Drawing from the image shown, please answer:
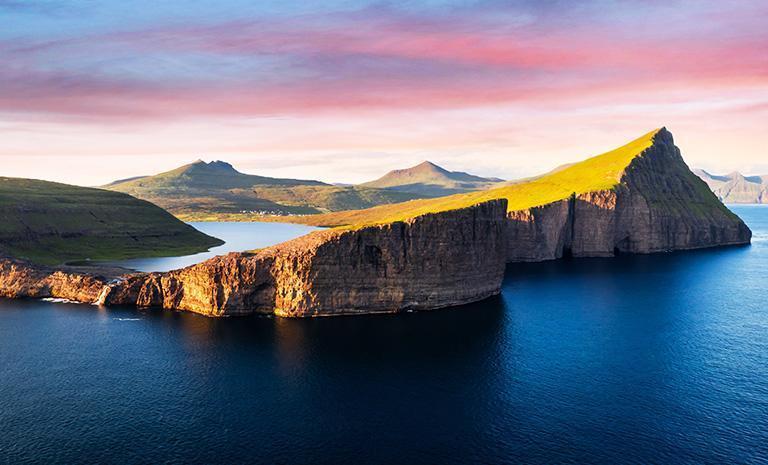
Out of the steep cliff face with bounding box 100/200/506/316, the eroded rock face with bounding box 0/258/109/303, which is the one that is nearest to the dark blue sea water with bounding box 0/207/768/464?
the steep cliff face with bounding box 100/200/506/316

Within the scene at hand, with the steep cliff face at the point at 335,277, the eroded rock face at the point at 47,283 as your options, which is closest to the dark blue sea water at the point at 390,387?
the steep cliff face at the point at 335,277

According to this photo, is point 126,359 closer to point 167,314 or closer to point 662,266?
point 167,314

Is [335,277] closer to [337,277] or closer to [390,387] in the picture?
[337,277]

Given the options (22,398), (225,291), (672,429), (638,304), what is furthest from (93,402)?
(638,304)

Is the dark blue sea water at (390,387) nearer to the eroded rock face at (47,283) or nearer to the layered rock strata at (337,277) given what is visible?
the layered rock strata at (337,277)

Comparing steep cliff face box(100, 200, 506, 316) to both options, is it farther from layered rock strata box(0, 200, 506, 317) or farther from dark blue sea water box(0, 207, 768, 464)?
dark blue sea water box(0, 207, 768, 464)

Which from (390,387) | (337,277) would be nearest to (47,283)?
(337,277)
